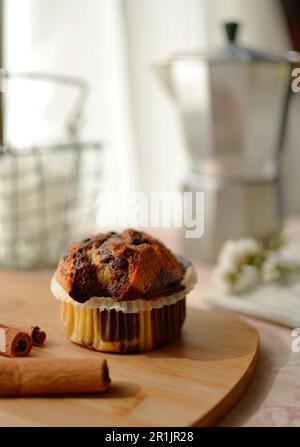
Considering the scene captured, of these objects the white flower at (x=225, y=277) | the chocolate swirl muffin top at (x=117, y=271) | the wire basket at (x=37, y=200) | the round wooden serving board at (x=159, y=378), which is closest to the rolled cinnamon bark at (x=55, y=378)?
the round wooden serving board at (x=159, y=378)

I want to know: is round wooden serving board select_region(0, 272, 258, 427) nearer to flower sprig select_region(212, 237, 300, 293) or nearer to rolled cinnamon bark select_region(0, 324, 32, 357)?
rolled cinnamon bark select_region(0, 324, 32, 357)

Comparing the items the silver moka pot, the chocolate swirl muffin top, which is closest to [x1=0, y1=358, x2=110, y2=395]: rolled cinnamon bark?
the chocolate swirl muffin top

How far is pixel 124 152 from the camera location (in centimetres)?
181

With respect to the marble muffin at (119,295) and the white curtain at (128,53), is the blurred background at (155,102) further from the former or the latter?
the marble muffin at (119,295)

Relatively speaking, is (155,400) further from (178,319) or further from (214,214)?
(214,214)

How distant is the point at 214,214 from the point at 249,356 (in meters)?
0.52

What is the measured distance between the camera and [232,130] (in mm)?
1266

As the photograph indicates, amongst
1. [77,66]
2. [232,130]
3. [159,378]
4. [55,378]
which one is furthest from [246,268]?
[77,66]

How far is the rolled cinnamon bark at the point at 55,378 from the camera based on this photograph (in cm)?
73

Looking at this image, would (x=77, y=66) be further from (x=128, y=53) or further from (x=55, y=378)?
(x=55, y=378)

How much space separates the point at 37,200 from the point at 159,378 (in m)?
0.58

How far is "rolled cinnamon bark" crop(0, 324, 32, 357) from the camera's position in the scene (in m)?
0.83
